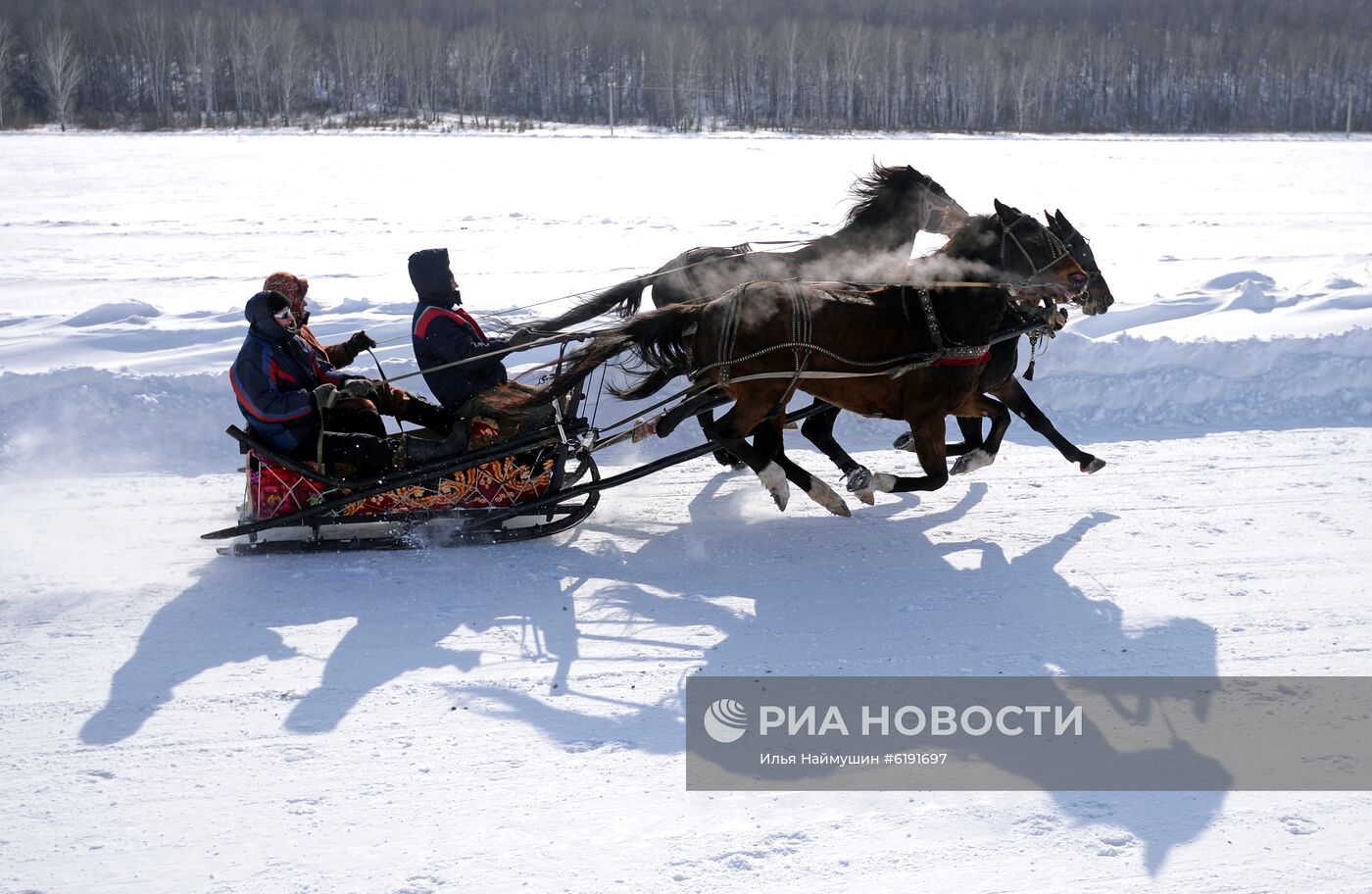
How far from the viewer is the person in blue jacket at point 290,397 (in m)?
5.01

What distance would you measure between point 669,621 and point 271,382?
2.05 m

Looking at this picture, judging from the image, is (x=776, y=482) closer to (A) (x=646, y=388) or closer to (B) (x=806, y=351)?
(B) (x=806, y=351)

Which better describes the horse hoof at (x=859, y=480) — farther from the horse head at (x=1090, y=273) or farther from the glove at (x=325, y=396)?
the glove at (x=325, y=396)

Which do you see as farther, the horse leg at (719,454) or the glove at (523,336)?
the horse leg at (719,454)

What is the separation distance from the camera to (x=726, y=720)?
149 inches

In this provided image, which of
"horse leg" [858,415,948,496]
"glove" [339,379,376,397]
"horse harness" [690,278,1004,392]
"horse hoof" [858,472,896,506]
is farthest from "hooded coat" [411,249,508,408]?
"horse leg" [858,415,948,496]

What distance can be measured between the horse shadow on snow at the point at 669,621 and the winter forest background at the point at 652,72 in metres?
40.2

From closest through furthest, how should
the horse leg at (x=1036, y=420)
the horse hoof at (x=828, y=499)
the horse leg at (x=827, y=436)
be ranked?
the horse hoof at (x=828, y=499) < the horse leg at (x=827, y=436) < the horse leg at (x=1036, y=420)

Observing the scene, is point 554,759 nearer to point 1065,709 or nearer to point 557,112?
point 1065,709

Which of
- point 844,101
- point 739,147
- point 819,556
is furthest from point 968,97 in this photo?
point 819,556

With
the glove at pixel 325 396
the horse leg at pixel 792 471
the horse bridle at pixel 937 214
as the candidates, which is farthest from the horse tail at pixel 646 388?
the horse bridle at pixel 937 214

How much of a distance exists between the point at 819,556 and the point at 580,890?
8.15 feet

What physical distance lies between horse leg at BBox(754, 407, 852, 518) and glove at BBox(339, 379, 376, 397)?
1.85 meters

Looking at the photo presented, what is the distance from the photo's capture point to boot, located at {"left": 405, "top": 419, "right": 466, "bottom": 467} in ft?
17.2
